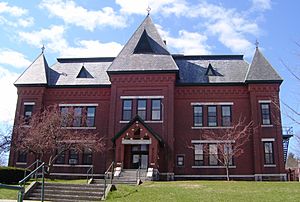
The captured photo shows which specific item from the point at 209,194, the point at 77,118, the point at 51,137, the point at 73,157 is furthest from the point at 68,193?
the point at 77,118

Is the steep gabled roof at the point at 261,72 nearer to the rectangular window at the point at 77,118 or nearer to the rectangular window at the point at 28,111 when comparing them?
the rectangular window at the point at 77,118

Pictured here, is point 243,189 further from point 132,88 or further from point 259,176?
point 132,88

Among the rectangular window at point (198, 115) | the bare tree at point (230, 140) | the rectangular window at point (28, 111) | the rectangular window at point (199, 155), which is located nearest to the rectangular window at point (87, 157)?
the rectangular window at point (28, 111)

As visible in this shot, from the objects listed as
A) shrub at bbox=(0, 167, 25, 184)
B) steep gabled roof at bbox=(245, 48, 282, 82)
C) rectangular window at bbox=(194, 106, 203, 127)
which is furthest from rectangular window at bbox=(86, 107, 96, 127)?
steep gabled roof at bbox=(245, 48, 282, 82)

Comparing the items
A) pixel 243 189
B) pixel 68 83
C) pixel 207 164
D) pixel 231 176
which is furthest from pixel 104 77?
pixel 243 189

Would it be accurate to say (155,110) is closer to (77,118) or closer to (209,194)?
(77,118)

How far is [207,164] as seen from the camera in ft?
105

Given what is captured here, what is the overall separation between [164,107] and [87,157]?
8.62 m

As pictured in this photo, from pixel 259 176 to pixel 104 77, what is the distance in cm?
1728

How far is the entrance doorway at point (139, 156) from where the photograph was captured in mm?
31391

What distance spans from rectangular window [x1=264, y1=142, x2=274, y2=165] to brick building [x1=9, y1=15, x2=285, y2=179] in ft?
0.27

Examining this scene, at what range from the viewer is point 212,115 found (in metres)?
33.3

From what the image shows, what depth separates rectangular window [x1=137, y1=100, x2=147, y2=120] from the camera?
1281 inches

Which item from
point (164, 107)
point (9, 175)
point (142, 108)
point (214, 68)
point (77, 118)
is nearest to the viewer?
point (9, 175)
